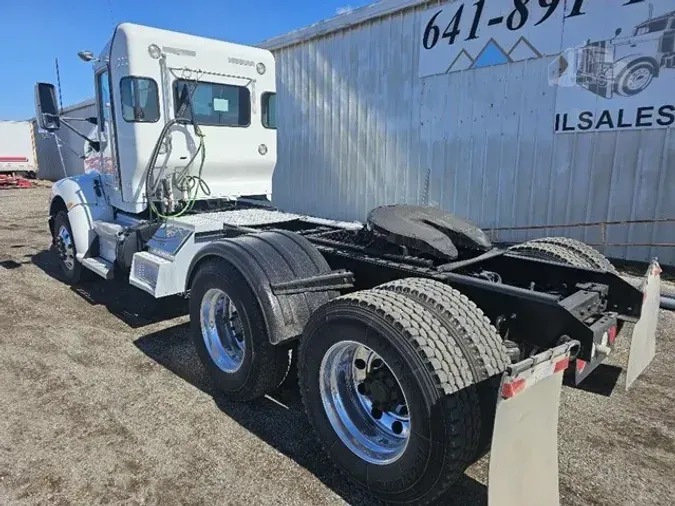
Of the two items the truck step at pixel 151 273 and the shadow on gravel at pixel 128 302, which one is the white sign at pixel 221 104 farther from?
the shadow on gravel at pixel 128 302

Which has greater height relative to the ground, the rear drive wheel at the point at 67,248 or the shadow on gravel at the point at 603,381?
the rear drive wheel at the point at 67,248

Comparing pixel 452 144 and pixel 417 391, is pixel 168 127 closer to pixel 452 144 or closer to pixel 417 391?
pixel 417 391

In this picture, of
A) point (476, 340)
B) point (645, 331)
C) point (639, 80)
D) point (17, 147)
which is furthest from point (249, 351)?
point (17, 147)

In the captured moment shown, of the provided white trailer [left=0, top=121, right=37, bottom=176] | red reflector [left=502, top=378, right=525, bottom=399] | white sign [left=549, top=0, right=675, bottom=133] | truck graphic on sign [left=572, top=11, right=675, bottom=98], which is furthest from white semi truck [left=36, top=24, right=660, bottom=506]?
white trailer [left=0, top=121, right=37, bottom=176]

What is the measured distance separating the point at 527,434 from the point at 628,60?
22.5 feet

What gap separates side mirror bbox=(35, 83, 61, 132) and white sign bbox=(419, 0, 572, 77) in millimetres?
6298

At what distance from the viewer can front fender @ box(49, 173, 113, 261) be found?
6195 mm

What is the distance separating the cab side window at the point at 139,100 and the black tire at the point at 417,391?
11.9 ft

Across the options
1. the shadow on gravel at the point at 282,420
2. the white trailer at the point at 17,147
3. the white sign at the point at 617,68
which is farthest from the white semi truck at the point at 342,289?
the white trailer at the point at 17,147

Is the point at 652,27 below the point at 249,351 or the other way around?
the other way around

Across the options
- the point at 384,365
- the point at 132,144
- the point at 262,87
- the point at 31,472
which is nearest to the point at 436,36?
the point at 262,87

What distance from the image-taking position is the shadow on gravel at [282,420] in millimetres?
2670

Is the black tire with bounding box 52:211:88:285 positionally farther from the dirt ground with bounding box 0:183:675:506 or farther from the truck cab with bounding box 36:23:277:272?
the dirt ground with bounding box 0:183:675:506

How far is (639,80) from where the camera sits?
22.8ft
